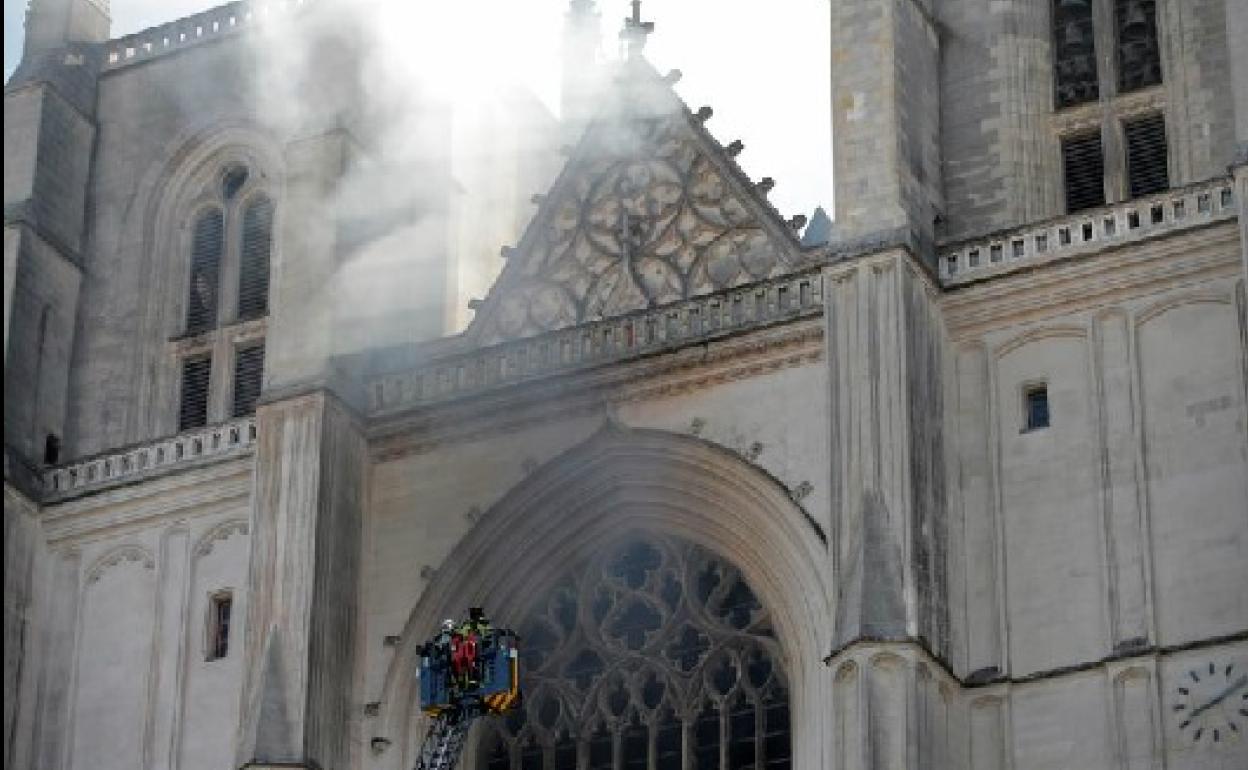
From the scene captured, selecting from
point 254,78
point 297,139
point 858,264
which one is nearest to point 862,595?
point 858,264

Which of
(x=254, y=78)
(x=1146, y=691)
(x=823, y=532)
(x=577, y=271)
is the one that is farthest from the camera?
(x=254, y=78)

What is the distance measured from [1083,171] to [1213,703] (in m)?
5.91

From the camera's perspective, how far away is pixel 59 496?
2394 centimetres

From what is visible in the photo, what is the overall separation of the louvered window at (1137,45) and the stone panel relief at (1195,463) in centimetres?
314

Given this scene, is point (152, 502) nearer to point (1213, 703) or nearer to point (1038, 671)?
point (1038, 671)

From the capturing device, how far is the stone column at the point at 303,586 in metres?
20.4

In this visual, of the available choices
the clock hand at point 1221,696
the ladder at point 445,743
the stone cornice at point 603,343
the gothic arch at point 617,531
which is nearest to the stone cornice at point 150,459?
the stone cornice at point 603,343

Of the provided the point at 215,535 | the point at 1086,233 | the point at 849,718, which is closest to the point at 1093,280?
the point at 1086,233

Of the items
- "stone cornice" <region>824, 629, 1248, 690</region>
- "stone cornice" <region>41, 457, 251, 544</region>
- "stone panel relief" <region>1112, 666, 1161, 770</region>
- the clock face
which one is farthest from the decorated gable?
the clock face

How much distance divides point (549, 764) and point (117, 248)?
8.61 meters

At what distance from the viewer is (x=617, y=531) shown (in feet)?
69.7

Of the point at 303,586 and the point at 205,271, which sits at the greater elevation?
the point at 205,271

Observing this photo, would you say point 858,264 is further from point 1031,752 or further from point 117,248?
point 117,248

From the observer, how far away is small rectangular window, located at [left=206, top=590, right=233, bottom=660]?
22.5 meters
